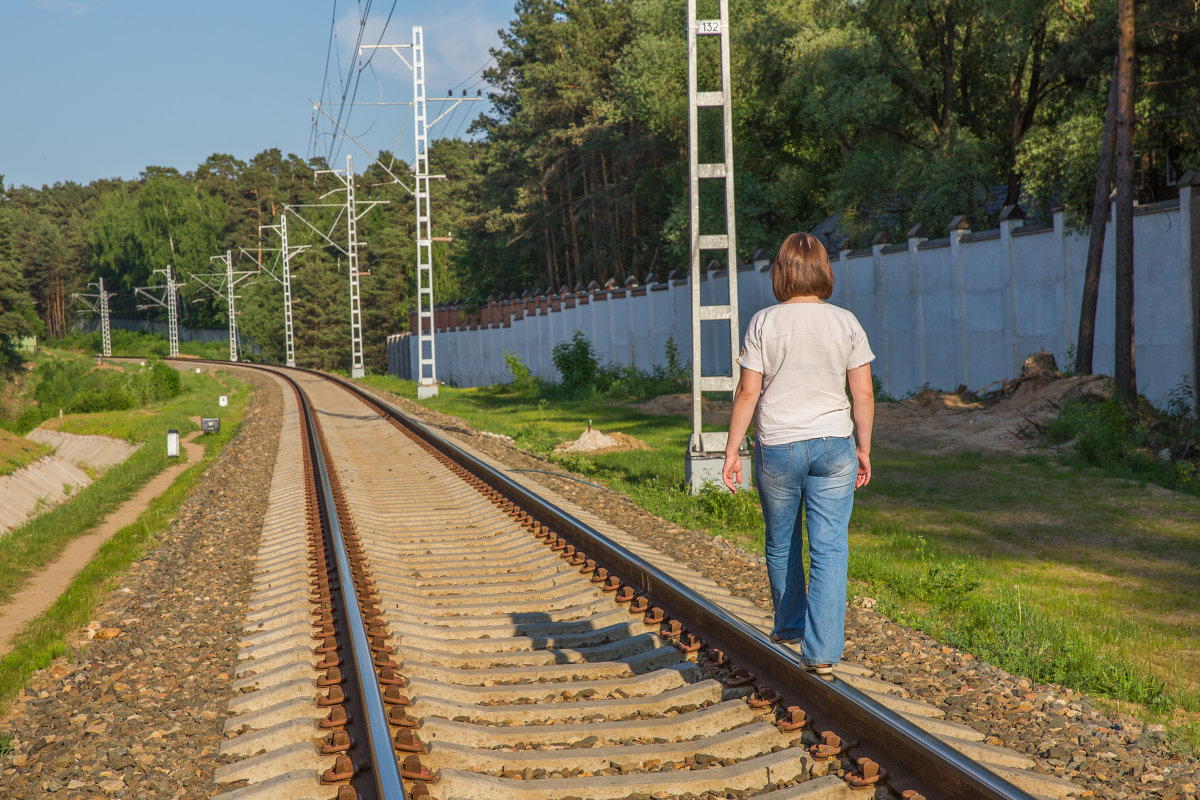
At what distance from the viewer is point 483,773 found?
13.6ft

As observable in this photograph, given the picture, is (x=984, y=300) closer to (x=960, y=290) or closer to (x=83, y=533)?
(x=960, y=290)

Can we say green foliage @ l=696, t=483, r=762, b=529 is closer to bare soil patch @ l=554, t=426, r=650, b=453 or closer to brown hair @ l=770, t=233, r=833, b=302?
bare soil patch @ l=554, t=426, r=650, b=453

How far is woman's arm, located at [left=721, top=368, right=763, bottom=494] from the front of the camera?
4.66 meters

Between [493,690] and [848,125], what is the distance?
3215 centimetres

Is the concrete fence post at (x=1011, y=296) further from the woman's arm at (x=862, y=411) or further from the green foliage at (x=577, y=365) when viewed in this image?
the woman's arm at (x=862, y=411)

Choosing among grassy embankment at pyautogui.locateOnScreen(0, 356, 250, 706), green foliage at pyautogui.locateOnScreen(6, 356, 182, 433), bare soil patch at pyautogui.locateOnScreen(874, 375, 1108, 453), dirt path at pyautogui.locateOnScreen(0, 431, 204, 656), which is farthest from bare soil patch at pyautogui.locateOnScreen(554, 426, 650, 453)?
green foliage at pyautogui.locateOnScreen(6, 356, 182, 433)

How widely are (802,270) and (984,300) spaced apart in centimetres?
Answer: 1775

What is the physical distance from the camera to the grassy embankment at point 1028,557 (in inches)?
229

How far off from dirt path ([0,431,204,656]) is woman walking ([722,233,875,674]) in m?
5.78

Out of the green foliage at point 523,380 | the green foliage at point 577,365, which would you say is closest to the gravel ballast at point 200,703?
the green foliage at point 577,365

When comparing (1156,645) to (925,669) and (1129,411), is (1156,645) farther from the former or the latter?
(1129,411)

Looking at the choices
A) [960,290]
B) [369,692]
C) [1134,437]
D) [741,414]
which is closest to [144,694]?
[369,692]

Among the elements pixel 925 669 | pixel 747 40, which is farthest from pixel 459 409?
pixel 925 669

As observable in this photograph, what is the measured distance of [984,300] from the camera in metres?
21.0
